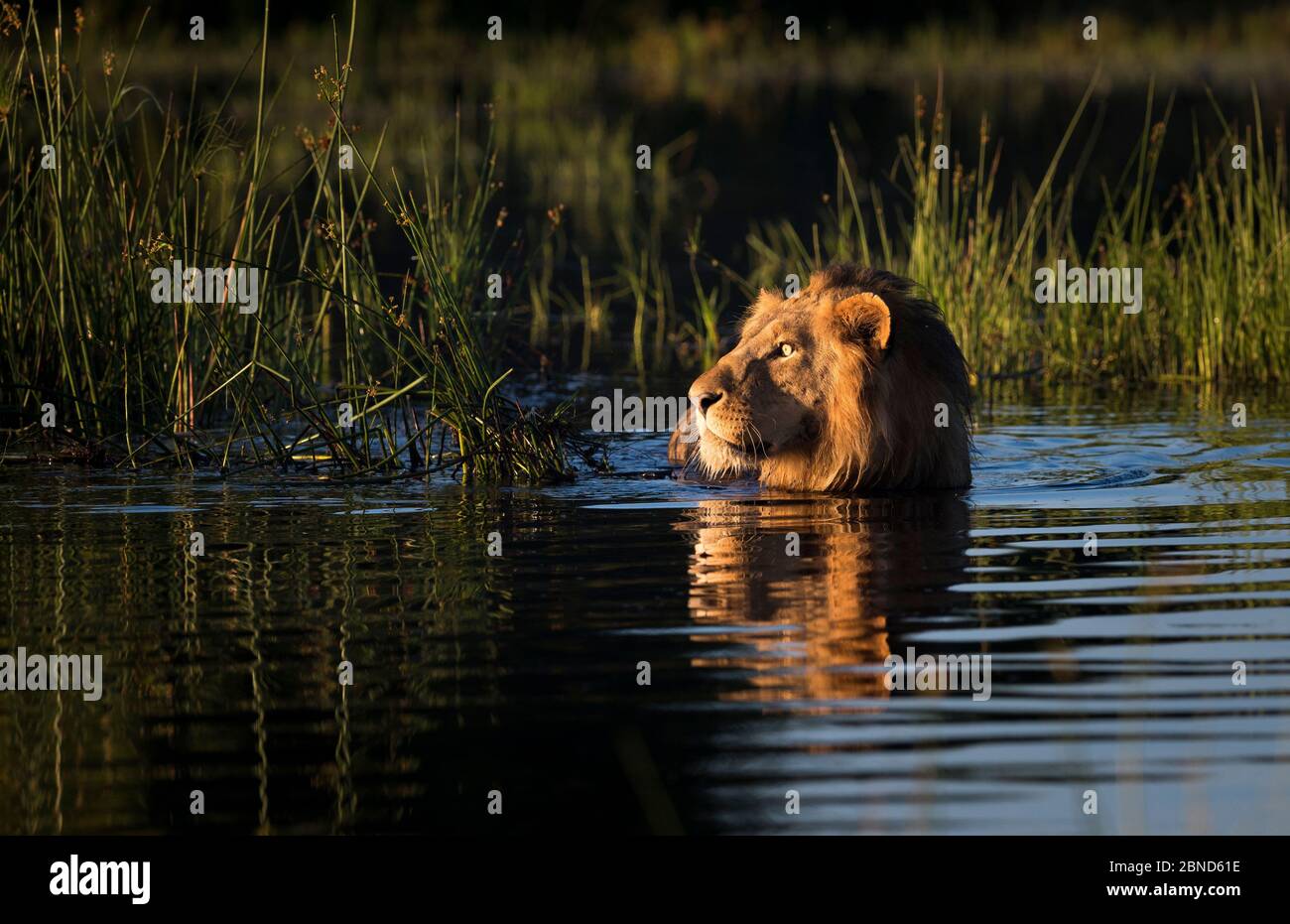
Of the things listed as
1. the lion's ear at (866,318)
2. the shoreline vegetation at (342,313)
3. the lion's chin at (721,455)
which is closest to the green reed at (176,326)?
the shoreline vegetation at (342,313)

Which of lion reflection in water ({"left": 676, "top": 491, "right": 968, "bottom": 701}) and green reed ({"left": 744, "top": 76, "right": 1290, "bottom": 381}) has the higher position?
green reed ({"left": 744, "top": 76, "right": 1290, "bottom": 381})

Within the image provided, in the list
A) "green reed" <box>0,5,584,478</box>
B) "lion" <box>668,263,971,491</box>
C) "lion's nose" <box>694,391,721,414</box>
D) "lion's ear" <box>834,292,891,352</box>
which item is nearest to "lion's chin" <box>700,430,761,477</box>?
"lion" <box>668,263,971,491</box>

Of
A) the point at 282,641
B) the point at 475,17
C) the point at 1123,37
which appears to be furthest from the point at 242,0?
the point at 282,641

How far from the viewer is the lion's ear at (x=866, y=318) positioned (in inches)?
384

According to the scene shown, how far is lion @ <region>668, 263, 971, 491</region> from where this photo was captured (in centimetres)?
980

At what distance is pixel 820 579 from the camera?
8.27m

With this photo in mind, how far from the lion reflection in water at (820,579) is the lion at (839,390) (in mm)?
204

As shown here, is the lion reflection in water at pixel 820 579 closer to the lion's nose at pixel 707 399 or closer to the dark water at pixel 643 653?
the dark water at pixel 643 653

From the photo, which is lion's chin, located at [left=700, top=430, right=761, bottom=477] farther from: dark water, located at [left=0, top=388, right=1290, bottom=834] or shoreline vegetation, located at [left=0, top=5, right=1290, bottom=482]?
shoreline vegetation, located at [left=0, top=5, right=1290, bottom=482]

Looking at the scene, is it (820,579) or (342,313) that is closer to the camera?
(820,579)

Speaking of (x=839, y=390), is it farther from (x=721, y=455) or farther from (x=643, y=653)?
(x=643, y=653)

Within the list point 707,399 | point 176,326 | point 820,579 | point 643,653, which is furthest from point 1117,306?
point 643,653

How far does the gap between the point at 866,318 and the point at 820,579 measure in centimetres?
192

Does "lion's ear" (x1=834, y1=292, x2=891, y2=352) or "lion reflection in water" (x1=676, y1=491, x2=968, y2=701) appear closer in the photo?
"lion reflection in water" (x1=676, y1=491, x2=968, y2=701)
